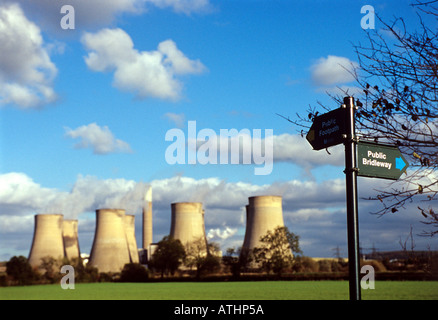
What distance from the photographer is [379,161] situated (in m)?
3.20

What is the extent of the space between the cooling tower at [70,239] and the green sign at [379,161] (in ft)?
129

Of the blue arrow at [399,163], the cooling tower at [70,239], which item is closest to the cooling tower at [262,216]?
the cooling tower at [70,239]

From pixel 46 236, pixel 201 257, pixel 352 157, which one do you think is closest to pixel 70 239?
pixel 46 236

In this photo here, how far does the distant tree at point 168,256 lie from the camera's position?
36.8 meters

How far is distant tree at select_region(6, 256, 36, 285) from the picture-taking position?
126 ft

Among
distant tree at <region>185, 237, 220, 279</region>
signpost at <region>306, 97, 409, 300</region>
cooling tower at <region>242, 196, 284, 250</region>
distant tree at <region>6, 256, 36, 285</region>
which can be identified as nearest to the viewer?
signpost at <region>306, 97, 409, 300</region>

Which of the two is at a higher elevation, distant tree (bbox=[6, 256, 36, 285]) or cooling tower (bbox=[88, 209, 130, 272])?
cooling tower (bbox=[88, 209, 130, 272])

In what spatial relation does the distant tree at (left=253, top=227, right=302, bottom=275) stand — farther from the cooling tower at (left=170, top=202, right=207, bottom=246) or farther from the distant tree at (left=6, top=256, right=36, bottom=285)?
the distant tree at (left=6, top=256, right=36, bottom=285)

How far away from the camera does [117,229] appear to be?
113 ft

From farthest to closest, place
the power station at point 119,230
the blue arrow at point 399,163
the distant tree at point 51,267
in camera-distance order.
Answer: the distant tree at point 51,267, the power station at point 119,230, the blue arrow at point 399,163

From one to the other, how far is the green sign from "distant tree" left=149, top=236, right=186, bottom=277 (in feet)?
108

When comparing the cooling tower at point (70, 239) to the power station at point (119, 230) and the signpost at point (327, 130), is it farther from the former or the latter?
the signpost at point (327, 130)

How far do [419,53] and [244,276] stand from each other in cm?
3583

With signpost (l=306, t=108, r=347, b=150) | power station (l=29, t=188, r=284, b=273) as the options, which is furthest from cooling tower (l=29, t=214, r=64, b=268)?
signpost (l=306, t=108, r=347, b=150)
